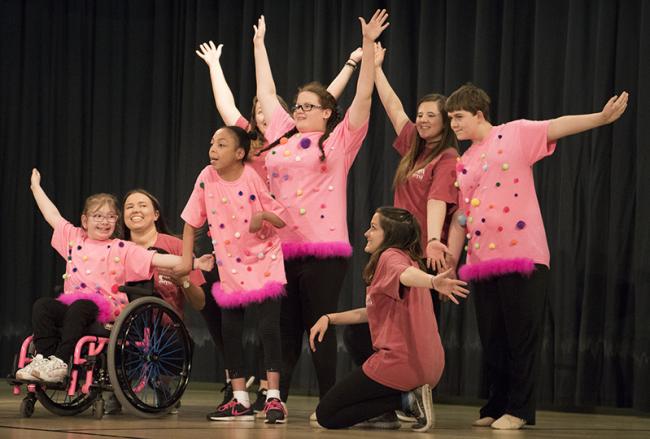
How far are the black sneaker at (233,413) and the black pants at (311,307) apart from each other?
21cm

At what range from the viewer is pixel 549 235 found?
5145mm

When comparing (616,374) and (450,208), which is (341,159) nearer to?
(450,208)

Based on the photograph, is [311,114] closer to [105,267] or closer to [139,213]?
[139,213]

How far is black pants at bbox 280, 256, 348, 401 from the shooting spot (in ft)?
13.4

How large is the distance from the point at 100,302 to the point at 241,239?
0.60 meters

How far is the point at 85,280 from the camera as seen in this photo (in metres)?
4.33

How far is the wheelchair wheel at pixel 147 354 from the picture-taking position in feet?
12.8

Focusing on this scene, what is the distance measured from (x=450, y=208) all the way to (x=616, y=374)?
1.31 m

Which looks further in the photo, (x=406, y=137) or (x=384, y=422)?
(x=406, y=137)

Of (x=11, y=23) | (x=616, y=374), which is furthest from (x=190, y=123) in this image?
(x=616, y=374)

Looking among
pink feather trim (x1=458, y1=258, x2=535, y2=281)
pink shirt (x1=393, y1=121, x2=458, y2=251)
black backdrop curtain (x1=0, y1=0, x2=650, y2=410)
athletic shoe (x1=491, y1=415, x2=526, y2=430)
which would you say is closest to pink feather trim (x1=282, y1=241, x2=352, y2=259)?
pink shirt (x1=393, y1=121, x2=458, y2=251)

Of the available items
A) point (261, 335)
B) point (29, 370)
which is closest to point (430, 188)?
point (261, 335)

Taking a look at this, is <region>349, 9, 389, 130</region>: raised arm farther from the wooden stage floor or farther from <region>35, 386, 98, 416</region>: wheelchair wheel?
<region>35, 386, 98, 416</region>: wheelchair wheel

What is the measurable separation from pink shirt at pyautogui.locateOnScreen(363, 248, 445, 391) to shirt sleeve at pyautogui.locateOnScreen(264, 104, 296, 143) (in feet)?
3.05
